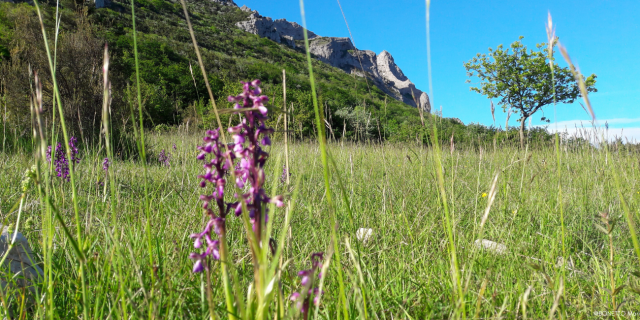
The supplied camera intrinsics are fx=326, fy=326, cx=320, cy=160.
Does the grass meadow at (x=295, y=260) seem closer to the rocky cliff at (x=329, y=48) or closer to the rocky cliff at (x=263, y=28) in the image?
the rocky cliff at (x=329, y=48)

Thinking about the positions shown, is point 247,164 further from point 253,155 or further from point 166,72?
point 166,72

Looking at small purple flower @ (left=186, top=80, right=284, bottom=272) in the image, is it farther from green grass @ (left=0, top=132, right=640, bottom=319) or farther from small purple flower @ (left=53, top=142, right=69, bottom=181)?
small purple flower @ (left=53, top=142, right=69, bottom=181)

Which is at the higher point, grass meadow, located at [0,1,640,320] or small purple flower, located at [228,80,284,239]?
small purple flower, located at [228,80,284,239]

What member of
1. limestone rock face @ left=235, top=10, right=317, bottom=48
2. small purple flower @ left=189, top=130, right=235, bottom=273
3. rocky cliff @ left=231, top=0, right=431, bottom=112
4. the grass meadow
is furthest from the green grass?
limestone rock face @ left=235, top=10, right=317, bottom=48

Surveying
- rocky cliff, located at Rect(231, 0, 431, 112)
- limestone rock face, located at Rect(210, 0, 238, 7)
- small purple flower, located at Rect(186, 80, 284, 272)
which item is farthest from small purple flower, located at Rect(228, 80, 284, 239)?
limestone rock face, located at Rect(210, 0, 238, 7)

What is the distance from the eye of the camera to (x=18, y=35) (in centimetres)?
941

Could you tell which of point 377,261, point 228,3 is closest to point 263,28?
point 228,3

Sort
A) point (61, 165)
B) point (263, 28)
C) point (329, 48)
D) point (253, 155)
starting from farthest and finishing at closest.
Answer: point (329, 48), point (263, 28), point (61, 165), point (253, 155)

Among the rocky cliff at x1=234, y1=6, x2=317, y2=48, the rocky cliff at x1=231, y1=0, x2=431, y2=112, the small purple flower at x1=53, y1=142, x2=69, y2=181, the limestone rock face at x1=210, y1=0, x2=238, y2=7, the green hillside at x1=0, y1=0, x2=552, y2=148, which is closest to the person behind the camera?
the small purple flower at x1=53, y1=142, x2=69, y2=181

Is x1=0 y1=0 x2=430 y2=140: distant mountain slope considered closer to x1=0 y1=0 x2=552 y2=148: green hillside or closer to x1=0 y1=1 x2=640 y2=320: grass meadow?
x1=0 y1=0 x2=552 y2=148: green hillside

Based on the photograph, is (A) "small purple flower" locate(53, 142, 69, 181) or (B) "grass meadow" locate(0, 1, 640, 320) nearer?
(B) "grass meadow" locate(0, 1, 640, 320)

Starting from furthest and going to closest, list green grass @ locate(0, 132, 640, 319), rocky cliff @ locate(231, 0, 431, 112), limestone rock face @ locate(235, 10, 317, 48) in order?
rocky cliff @ locate(231, 0, 431, 112) → limestone rock face @ locate(235, 10, 317, 48) → green grass @ locate(0, 132, 640, 319)

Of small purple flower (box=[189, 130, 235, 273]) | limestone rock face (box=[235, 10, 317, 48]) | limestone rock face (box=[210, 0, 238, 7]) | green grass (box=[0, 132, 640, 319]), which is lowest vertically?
green grass (box=[0, 132, 640, 319])

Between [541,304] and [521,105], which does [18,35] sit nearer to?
[541,304]
